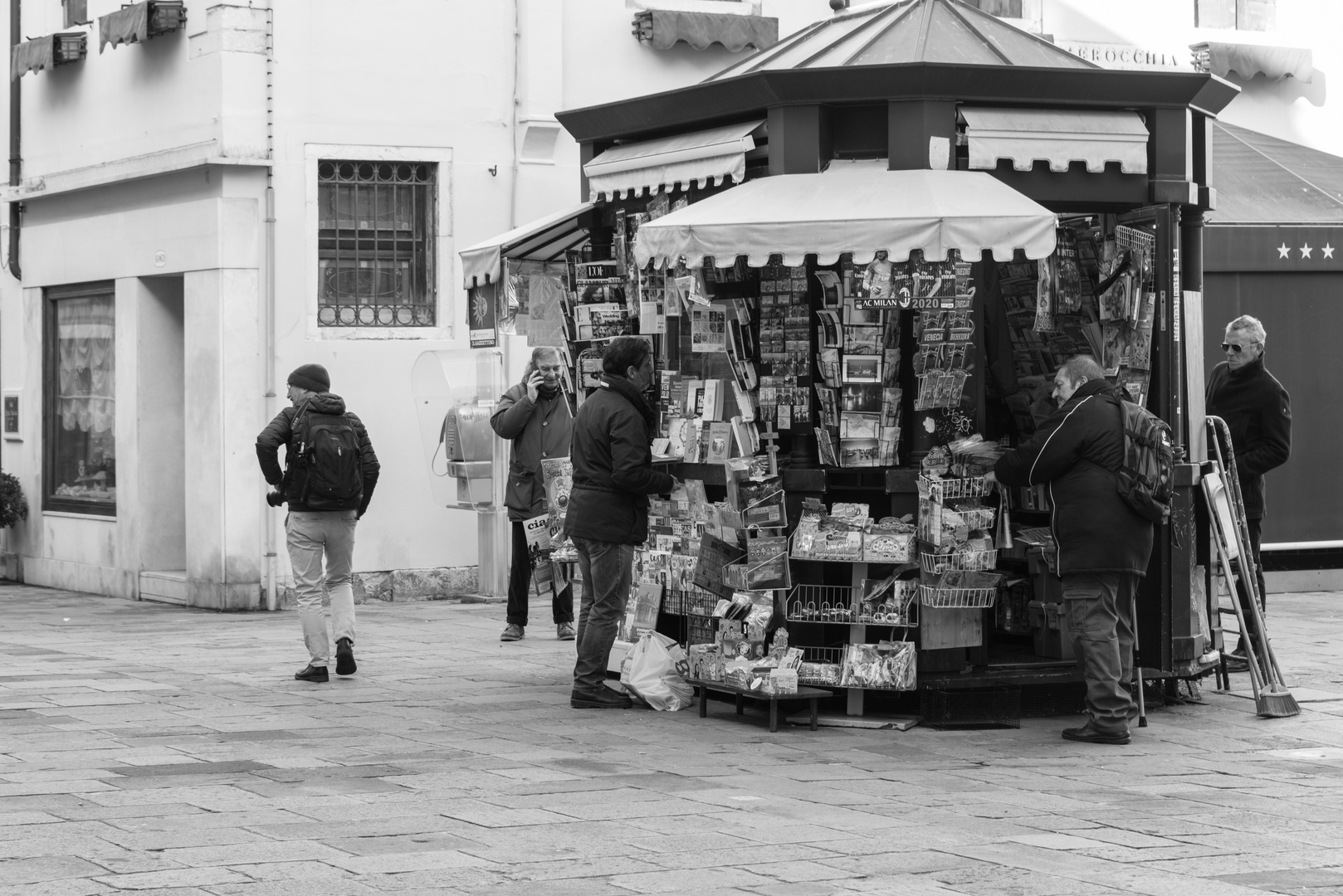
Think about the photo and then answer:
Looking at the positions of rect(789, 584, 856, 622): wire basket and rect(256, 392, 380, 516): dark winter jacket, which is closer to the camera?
rect(789, 584, 856, 622): wire basket

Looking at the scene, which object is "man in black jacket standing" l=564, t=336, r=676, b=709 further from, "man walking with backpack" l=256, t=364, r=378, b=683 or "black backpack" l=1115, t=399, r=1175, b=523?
"black backpack" l=1115, t=399, r=1175, b=523

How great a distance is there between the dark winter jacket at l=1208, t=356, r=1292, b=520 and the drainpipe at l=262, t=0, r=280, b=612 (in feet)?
22.6

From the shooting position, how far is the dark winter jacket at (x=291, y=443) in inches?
406

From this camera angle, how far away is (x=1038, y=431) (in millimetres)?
8781

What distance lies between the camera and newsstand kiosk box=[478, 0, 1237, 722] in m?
8.88

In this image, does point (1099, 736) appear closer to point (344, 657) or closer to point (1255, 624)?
point (1255, 624)

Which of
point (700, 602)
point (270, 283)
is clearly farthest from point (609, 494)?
point (270, 283)

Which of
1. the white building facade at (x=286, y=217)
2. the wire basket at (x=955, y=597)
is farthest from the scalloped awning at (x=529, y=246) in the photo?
the white building facade at (x=286, y=217)

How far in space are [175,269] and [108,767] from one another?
7.62 metres

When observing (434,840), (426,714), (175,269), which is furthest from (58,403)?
(434,840)

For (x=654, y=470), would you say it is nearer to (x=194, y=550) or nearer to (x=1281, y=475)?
(x=194, y=550)

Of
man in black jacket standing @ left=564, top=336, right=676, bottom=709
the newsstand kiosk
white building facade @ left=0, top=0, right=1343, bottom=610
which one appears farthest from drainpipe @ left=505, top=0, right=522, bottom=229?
man in black jacket standing @ left=564, top=336, right=676, bottom=709

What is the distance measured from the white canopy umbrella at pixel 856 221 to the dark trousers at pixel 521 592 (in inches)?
139

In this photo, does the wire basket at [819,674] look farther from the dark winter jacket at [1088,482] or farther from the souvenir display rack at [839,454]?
the dark winter jacket at [1088,482]
